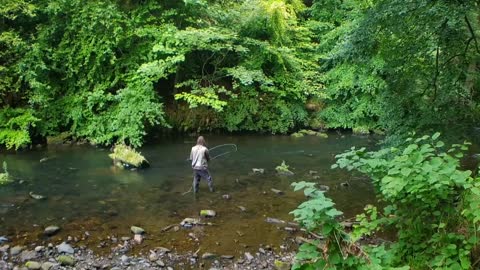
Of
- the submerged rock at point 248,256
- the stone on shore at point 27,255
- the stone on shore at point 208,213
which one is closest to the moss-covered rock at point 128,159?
the stone on shore at point 208,213

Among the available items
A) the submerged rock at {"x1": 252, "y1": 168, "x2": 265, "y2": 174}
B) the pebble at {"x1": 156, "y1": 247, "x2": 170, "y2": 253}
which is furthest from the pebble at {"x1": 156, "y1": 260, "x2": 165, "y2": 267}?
the submerged rock at {"x1": 252, "y1": 168, "x2": 265, "y2": 174}

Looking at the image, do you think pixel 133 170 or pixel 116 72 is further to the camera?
pixel 116 72

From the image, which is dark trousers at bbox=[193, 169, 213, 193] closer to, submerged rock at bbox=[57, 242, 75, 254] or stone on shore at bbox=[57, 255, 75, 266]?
submerged rock at bbox=[57, 242, 75, 254]

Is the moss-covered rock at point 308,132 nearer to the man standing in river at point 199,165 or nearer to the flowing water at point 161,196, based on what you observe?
the flowing water at point 161,196

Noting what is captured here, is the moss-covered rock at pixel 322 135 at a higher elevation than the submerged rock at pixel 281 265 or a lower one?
higher

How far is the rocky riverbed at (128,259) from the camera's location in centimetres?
685

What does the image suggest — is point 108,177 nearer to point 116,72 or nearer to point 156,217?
point 156,217

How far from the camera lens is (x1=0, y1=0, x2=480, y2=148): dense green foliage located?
16.6m

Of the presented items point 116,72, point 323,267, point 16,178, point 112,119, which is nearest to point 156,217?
point 16,178

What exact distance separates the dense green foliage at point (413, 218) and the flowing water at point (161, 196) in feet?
11.5

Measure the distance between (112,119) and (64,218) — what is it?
27.8 feet

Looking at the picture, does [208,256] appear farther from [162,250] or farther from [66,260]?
[66,260]

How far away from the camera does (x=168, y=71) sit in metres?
17.5

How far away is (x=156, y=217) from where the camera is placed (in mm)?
9070
